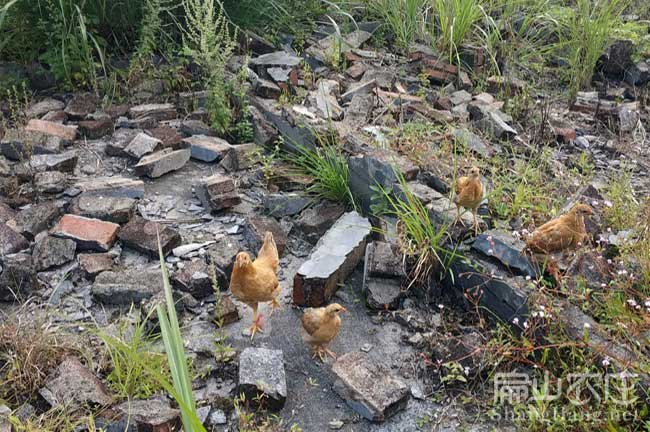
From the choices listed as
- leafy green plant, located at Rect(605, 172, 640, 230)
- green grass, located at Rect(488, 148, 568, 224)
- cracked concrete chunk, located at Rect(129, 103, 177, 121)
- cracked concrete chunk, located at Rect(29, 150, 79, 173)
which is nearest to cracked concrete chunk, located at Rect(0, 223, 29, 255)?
cracked concrete chunk, located at Rect(29, 150, 79, 173)

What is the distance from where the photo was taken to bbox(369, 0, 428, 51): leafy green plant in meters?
6.57

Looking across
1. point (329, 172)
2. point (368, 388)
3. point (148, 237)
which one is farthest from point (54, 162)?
point (368, 388)

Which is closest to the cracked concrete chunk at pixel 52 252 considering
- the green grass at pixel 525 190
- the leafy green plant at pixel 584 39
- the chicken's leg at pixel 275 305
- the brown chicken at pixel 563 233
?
the chicken's leg at pixel 275 305

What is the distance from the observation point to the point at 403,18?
675cm

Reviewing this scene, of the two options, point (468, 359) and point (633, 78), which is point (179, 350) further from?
point (633, 78)


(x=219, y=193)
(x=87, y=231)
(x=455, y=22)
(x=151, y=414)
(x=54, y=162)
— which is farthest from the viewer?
(x=455, y=22)

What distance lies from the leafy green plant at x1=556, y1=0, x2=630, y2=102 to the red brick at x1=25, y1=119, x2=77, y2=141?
13.9 feet

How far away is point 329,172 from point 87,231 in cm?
155

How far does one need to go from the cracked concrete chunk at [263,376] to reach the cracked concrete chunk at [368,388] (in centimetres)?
27

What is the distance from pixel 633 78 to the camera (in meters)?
6.63

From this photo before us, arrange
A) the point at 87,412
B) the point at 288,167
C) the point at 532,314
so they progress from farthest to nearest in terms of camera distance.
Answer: the point at 288,167
the point at 532,314
the point at 87,412

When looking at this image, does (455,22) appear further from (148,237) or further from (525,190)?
(148,237)

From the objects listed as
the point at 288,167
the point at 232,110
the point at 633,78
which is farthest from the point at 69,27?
the point at 633,78

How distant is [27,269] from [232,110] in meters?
2.23
